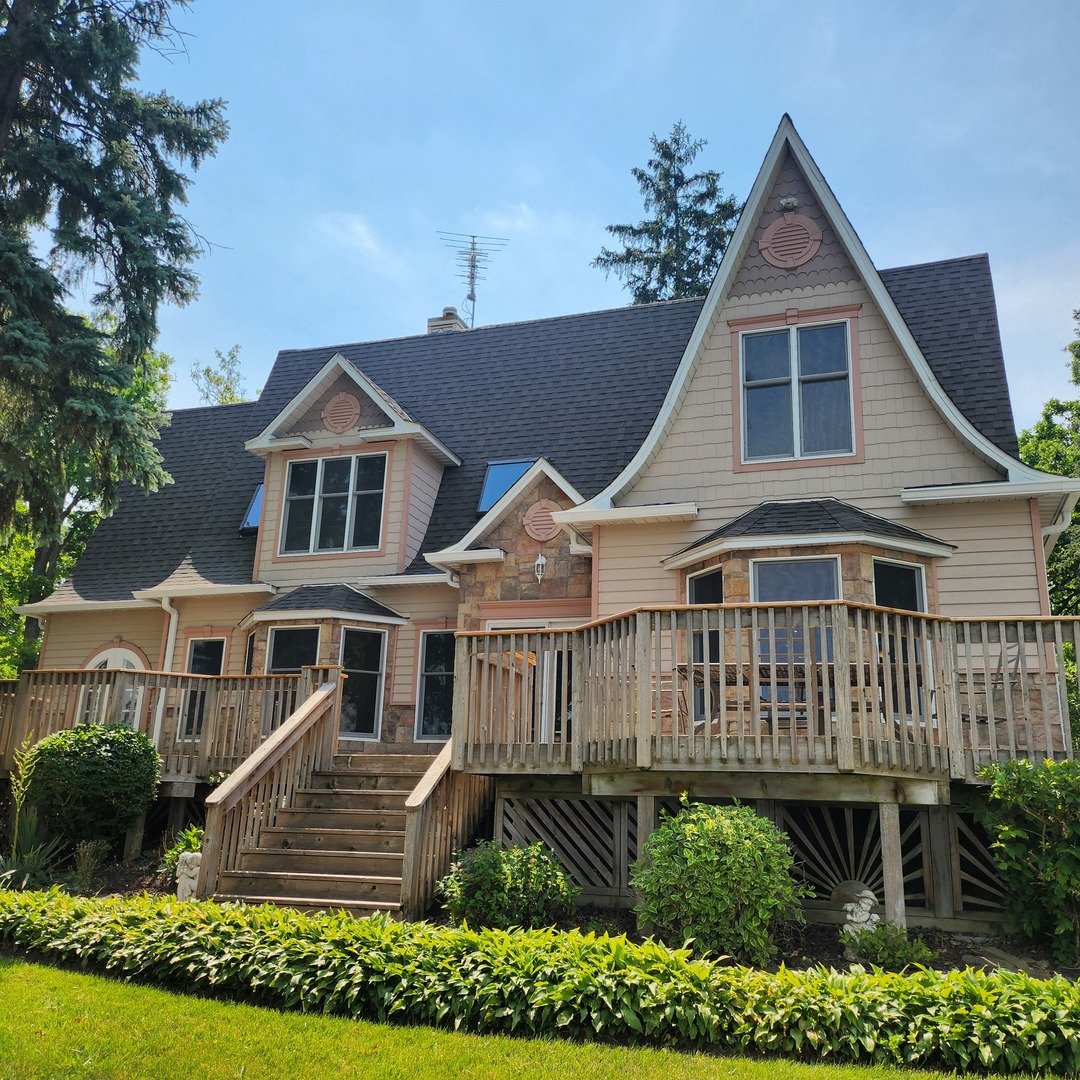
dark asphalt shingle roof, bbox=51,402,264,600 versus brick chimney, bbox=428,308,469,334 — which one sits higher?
brick chimney, bbox=428,308,469,334

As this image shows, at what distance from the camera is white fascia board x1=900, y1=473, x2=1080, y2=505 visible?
1123cm

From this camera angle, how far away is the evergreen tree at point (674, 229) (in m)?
32.6

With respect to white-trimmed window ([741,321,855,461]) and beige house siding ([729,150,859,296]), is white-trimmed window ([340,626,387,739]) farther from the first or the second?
beige house siding ([729,150,859,296])

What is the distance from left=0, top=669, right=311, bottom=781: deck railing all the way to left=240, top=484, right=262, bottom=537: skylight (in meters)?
5.43

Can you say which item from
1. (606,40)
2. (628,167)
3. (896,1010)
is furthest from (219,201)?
(628,167)

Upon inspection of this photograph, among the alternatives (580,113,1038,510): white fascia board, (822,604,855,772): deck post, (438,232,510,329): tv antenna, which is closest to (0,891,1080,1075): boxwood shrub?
(822,604,855,772): deck post

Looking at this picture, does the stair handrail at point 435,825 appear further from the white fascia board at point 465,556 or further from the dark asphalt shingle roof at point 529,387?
the dark asphalt shingle roof at point 529,387

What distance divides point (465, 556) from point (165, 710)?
458 cm

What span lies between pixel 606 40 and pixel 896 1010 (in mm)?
10026

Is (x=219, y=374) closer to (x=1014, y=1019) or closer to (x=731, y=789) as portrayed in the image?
(x=731, y=789)

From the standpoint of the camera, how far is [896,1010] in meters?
6.21

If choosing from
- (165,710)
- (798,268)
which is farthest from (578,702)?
(798,268)

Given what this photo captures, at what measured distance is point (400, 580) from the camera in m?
15.4

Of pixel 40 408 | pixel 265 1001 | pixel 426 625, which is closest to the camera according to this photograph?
pixel 265 1001
